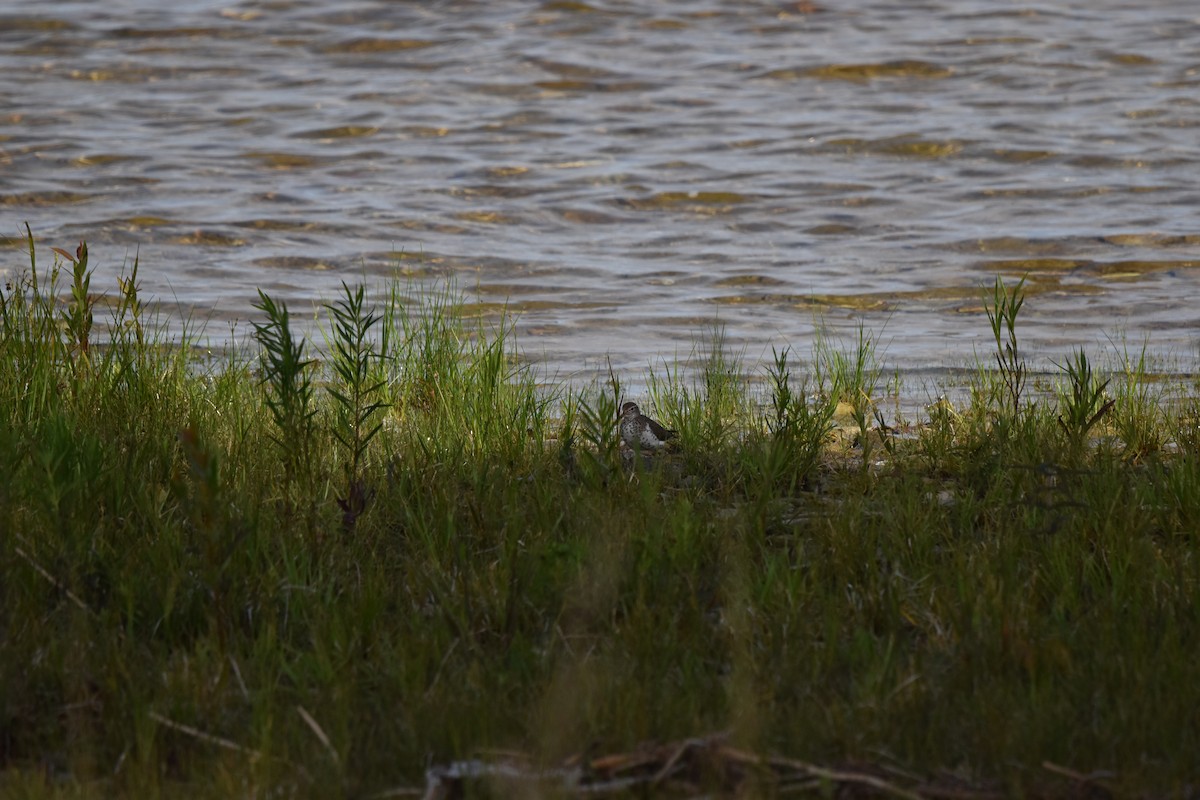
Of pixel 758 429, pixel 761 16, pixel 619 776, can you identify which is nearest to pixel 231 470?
pixel 758 429

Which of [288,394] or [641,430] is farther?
[641,430]

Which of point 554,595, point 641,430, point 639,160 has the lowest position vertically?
point 554,595

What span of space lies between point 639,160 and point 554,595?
8880 mm

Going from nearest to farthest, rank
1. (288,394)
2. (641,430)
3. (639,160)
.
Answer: (288,394), (641,430), (639,160)

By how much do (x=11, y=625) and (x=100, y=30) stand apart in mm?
14752

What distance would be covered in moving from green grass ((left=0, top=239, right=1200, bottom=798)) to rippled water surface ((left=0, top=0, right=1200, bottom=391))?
104 inches

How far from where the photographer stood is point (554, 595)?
10.1 feet

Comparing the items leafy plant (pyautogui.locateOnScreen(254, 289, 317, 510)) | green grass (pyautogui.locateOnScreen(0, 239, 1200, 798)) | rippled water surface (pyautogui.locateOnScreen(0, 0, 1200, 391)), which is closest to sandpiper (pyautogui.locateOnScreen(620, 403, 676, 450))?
green grass (pyautogui.locateOnScreen(0, 239, 1200, 798))

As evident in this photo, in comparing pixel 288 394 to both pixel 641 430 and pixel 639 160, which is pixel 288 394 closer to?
pixel 641 430

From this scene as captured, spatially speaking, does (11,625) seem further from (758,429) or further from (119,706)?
(758,429)

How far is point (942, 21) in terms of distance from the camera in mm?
16453

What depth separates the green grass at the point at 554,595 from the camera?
8.00 feet

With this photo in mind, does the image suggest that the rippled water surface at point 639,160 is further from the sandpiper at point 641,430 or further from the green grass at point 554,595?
the green grass at point 554,595

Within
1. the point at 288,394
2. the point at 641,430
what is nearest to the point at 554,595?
the point at 288,394
